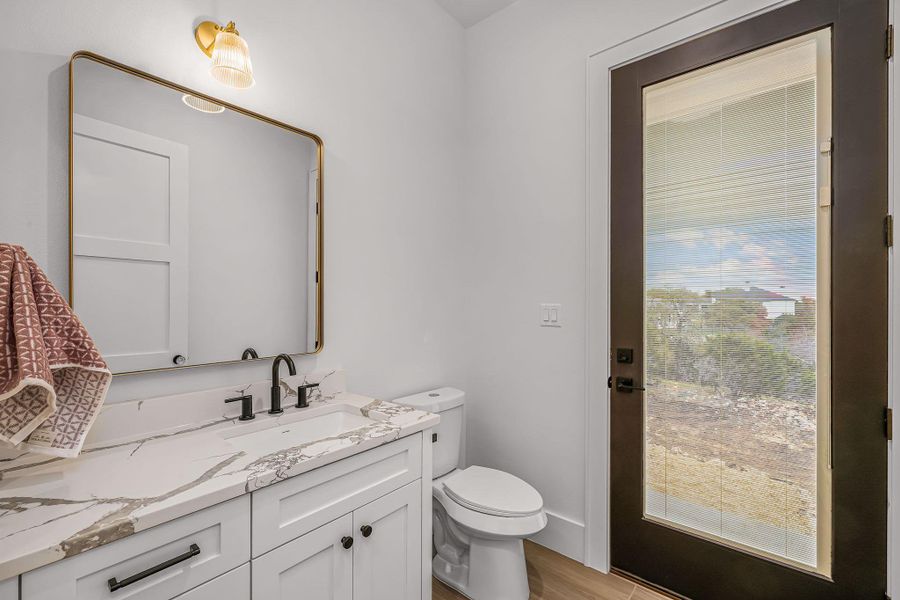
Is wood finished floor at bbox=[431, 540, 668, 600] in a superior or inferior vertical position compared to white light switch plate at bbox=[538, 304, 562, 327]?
inferior

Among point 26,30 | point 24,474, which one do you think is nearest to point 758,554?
point 24,474

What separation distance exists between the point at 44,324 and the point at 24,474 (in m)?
0.35

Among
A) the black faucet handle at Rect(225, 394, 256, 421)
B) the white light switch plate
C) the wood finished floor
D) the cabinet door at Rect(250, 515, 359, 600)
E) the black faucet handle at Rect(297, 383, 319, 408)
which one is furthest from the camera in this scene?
the white light switch plate

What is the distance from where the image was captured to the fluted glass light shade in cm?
127

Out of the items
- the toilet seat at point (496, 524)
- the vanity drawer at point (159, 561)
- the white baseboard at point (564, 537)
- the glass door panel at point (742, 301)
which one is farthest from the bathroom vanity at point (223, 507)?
the glass door panel at point (742, 301)

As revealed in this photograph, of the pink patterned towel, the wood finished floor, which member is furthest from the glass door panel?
the pink patterned towel

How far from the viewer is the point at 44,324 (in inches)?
35.9

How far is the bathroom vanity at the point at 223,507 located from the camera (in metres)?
0.74

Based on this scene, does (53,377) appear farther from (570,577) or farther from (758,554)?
(758,554)

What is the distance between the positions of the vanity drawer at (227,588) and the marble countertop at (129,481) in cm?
18

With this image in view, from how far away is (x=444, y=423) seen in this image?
6.41ft

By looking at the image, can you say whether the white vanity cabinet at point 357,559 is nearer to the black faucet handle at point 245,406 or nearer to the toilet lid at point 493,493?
the toilet lid at point 493,493

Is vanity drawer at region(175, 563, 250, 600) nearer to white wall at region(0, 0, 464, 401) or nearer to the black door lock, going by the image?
white wall at region(0, 0, 464, 401)

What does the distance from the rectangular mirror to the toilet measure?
777 mm
